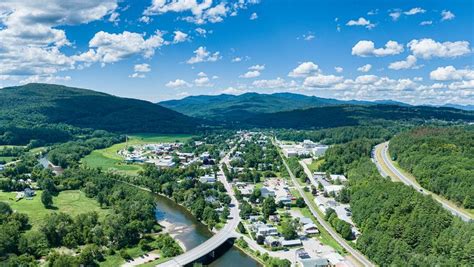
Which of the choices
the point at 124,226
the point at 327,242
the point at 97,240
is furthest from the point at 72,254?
the point at 327,242

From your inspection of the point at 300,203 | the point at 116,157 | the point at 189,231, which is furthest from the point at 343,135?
the point at 189,231

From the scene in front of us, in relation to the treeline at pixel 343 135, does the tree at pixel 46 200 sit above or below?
below

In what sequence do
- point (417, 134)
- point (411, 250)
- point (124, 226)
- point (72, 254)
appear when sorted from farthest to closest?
1. point (417, 134)
2. point (124, 226)
3. point (72, 254)
4. point (411, 250)

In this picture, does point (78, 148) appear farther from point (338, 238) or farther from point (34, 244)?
point (338, 238)

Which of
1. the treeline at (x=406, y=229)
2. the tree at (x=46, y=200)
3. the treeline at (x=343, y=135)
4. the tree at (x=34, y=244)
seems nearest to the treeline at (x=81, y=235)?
the tree at (x=34, y=244)

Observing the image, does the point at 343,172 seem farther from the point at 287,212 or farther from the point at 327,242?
the point at 327,242

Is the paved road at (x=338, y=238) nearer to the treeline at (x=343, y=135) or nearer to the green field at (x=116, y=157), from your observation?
the green field at (x=116, y=157)
